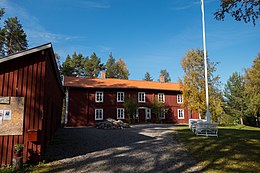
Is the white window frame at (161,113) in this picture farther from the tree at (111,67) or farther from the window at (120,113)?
the tree at (111,67)

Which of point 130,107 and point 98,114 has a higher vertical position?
point 130,107

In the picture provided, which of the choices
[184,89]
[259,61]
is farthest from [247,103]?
[184,89]

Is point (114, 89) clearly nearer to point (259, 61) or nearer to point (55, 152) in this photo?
point (55, 152)

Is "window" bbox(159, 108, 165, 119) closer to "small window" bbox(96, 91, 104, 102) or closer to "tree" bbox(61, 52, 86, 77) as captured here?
"small window" bbox(96, 91, 104, 102)

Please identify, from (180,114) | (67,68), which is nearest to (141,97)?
(180,114)

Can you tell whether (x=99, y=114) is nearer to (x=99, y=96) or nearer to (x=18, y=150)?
(x=99, y=96)

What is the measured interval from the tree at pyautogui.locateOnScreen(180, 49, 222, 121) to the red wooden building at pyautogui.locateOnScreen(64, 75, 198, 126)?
6623mm

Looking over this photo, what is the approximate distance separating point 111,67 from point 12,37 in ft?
83.0

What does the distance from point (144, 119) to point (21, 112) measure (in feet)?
72.0

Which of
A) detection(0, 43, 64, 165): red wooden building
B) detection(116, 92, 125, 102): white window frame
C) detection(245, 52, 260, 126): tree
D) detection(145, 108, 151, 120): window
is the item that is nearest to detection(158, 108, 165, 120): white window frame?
detection(145, 108, 151, 120): window

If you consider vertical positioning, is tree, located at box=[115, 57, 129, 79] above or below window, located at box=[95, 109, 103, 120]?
above

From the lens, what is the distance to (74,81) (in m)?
26.0

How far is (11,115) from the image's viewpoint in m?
6.14

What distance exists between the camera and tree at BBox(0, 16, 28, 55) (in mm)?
31359
